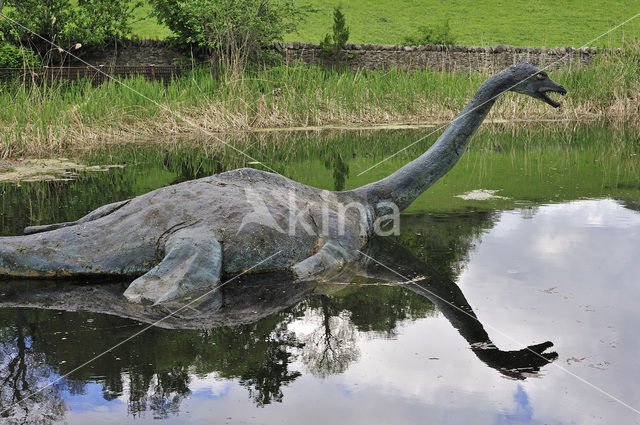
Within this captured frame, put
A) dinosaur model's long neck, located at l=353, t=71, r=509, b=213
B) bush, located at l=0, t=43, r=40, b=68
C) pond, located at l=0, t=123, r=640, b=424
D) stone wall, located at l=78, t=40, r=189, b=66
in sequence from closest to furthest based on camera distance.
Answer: pond, located at l=0, t=123, r=640, b=424, dinosaur model's long neck, located at l=353, t=71, r=509, b=213, bush, located at l=0, t=43, r=40, b=68, stone wall, located at l=78, t=40, r=189, b=66

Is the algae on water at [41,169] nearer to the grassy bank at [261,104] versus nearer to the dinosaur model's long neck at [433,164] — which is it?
the grassy bank at [261,104]

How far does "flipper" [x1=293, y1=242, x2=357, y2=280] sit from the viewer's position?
4.76 metres

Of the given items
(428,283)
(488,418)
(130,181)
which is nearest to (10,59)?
(130,181)

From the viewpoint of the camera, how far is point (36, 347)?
11.8ft

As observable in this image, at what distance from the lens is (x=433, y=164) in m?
6.05

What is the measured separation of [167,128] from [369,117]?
15.9 ft

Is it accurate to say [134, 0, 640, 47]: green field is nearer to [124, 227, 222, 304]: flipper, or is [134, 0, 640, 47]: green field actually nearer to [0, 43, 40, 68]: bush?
[0, 43, 40, 68]: bush

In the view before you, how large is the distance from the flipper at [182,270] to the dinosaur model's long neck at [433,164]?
5.71 feet

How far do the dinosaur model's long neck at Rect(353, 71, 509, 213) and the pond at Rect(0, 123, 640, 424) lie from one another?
0.37m

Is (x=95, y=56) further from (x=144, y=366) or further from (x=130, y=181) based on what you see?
(x=144, y=366)

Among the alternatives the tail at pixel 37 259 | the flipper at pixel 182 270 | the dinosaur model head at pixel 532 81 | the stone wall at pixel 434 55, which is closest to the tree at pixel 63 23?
the stone wall at pixel 434 55

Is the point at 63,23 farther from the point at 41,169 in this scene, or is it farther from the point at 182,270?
the point at 182,270

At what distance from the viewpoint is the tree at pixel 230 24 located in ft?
59.4

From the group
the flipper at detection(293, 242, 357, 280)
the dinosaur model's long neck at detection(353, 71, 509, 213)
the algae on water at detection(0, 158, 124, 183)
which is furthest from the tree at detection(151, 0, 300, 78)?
the flipper at detection(293, 242, 357, 280)
